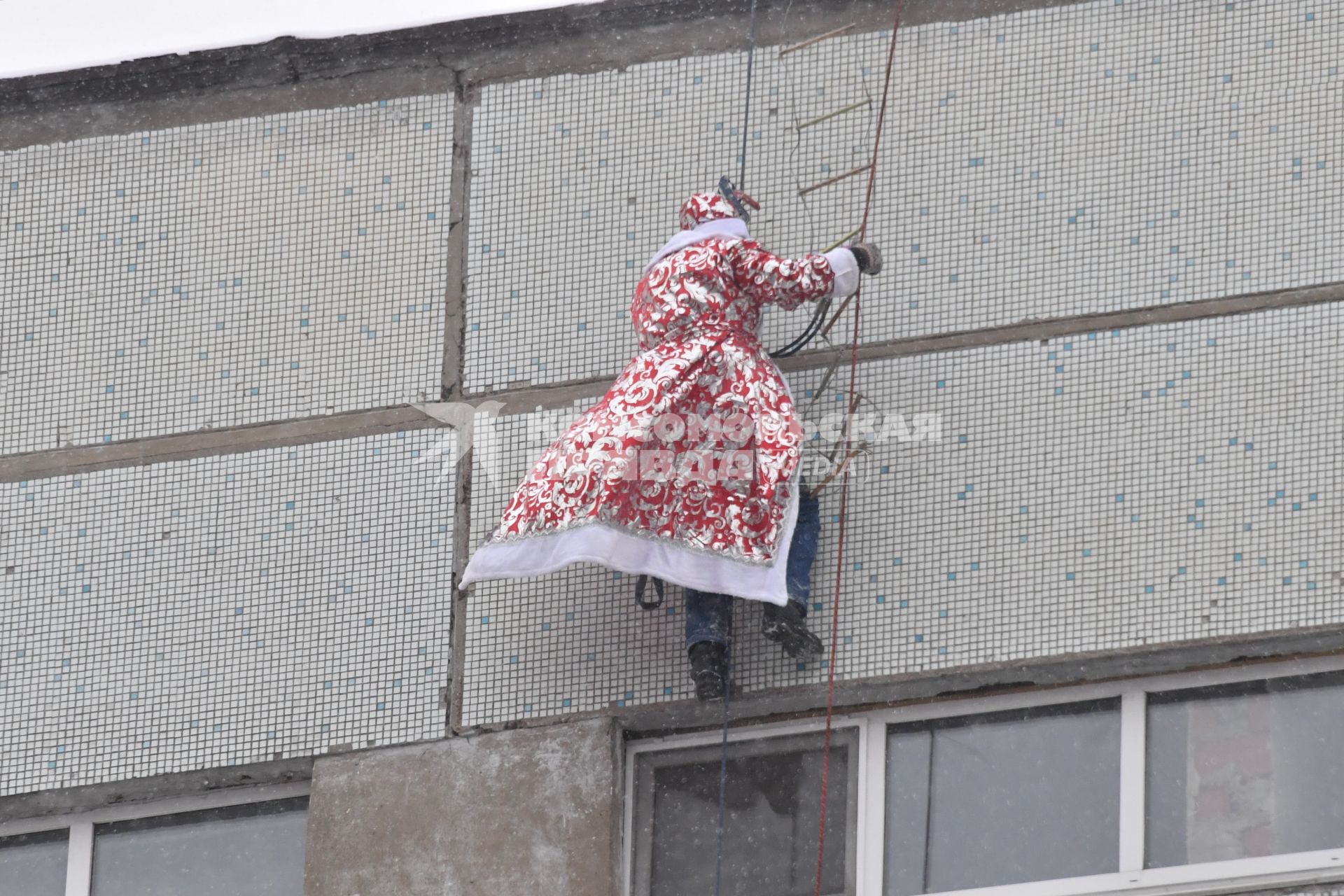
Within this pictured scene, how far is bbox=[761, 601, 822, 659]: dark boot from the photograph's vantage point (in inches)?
232

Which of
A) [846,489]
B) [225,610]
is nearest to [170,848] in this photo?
[225,610]

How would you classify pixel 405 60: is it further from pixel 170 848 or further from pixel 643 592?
pixel 170 848

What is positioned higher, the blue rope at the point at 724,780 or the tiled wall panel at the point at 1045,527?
the tiled wall panel at the point at 1045,527

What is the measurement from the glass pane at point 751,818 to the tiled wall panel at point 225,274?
1.26 metres

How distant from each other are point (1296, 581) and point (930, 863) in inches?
43.9

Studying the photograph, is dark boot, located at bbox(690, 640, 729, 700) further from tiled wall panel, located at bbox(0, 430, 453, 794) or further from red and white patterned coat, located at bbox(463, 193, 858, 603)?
tiled wall panel, located at bbox(0, 430, 453, 794)

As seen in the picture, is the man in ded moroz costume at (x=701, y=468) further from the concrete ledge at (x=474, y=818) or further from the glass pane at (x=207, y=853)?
the glass pane at (x=207, y=853)

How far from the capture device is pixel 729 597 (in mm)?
6055

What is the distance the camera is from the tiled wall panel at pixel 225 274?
6629 mm

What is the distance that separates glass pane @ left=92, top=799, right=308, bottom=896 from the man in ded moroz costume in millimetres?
906

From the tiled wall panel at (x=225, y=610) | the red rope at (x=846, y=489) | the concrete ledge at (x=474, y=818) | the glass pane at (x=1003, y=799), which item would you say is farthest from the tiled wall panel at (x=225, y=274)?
the glass pane at (x=1003, y=799)

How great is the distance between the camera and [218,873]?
247 inches

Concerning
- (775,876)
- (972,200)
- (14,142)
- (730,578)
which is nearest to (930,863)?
(775,876)

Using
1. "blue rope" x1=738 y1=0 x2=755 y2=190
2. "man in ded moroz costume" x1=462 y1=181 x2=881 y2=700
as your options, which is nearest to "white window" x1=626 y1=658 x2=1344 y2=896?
"man in ded moroz costume" x1=462 y1=181 x2=881 y2=700
